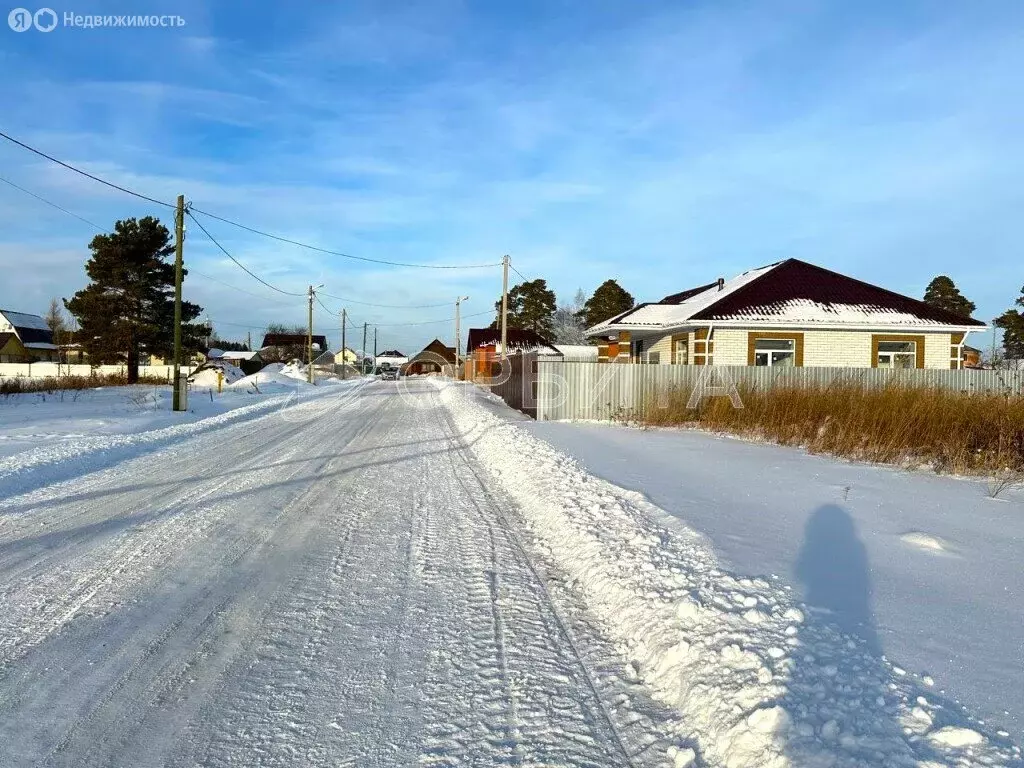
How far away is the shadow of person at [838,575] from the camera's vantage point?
14.4 feet

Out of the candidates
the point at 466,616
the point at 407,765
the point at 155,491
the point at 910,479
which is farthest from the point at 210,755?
the point at 910,479

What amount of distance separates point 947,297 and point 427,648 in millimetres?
66388

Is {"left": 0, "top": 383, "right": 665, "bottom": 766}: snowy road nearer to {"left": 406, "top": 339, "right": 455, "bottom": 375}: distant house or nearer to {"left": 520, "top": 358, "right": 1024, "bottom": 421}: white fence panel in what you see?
{"left": 520, "top": 358, "right": 1024, "bottom": 421}: white fence panel

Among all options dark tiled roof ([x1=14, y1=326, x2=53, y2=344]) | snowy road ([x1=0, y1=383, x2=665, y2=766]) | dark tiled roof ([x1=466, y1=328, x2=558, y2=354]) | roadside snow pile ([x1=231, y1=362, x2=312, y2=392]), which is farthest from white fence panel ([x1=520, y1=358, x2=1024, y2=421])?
dark tiled roof ([x1=14, y1=326, x2=53, y2=344])

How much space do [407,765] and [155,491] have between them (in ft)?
23.0

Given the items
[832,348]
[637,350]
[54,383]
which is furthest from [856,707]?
[54,383]

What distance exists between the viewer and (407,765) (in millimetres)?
2990

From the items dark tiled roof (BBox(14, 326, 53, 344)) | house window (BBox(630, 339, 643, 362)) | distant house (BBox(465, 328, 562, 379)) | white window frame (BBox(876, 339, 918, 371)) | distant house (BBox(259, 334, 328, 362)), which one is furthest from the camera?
distant house (BBox(259, 334, 328, 362))

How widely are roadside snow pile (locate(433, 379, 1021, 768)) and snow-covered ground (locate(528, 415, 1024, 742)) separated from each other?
0.82 ft

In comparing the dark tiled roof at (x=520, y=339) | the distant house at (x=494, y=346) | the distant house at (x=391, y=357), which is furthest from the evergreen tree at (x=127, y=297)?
the distant house at (x=391, y=357)

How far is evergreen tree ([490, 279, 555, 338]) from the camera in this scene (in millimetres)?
72500

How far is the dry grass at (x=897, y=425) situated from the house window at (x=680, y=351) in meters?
8.05

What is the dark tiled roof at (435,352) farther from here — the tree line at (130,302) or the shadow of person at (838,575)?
the shadow of person at (838,575)

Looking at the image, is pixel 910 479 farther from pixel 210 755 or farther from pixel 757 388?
pixel 210 755
